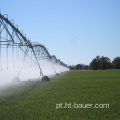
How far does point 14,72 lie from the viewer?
27438 millimetres

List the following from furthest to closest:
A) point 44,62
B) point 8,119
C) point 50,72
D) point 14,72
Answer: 1. point 50,72
2. point 44,62
3. point 14,72
4. point 8,119

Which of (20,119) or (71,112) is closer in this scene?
(20,119)

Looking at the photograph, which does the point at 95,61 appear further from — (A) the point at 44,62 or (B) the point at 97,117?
(B) the point at 97,117

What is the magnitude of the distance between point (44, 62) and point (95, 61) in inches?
5503

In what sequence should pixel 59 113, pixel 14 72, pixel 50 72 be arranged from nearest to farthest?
1. pixel 59 113
2. pixel 14 72
3. pixel 50 72

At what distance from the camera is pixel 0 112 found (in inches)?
319

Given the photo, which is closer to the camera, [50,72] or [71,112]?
[71,112]

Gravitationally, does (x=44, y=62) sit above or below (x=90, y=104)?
above

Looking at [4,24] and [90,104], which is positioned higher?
[4,24]

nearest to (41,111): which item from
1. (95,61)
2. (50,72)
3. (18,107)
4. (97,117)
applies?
(18,107)

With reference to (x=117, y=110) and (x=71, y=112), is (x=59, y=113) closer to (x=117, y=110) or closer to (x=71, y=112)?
(x=71, y=112)

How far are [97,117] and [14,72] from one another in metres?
21.4

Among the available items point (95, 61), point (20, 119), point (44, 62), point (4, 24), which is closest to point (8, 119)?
point (20, 119)

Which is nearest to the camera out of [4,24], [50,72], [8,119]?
[8,119]
